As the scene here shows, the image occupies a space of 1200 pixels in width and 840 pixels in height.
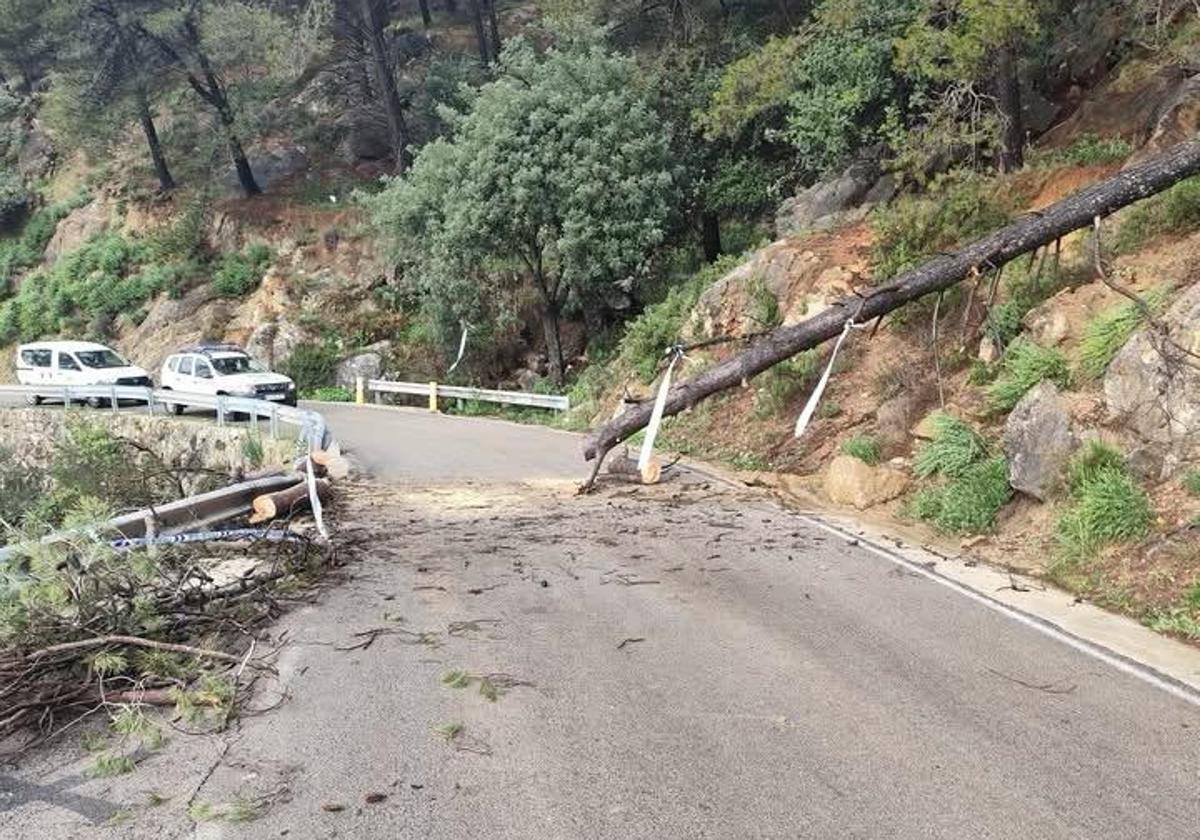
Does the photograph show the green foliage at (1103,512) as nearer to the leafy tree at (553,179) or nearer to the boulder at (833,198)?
the boulder at (833,198)

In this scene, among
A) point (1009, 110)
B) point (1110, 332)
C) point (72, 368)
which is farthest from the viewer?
point (72, 368)

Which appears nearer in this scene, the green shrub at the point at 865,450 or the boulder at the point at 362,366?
the green shrub at the point at 865,450

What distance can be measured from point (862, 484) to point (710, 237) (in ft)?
56.4

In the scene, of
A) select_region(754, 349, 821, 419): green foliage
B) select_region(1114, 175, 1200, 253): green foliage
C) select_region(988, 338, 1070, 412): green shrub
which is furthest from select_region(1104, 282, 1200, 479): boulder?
select_region(754, 349, 821, 419): green foliage

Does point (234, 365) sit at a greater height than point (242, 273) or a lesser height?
lesser

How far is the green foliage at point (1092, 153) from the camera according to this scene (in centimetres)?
1683

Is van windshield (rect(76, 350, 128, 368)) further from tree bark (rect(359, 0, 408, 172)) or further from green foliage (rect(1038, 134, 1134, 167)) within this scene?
green foliage (rect(1038, 134, 1134, 167))

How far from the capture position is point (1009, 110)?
698 inches

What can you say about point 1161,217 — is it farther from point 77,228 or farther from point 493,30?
point 77,228

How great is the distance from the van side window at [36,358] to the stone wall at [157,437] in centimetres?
249

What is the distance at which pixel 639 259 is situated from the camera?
2600 centimetres

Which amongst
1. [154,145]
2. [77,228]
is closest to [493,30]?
[154,145]

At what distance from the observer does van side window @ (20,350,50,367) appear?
93.2 ft

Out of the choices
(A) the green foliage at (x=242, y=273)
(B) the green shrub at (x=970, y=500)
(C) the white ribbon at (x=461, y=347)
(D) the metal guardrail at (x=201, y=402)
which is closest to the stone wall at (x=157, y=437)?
(D) the metal guardrail at (x=201, y=402)
